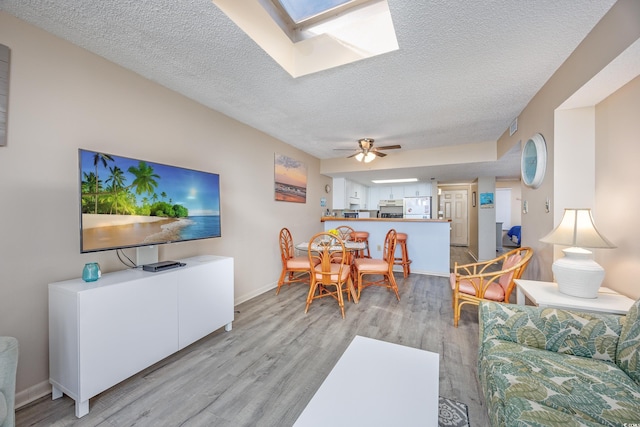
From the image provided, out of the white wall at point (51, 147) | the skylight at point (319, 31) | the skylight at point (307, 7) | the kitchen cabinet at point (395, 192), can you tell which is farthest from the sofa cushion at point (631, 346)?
the kitchen cabinet at point (395, 192)

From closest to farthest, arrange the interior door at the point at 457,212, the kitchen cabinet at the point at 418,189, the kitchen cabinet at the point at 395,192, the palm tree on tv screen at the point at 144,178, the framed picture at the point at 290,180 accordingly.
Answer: the palm tree on tv screen at the point at 144,178, the framed picture at the point at 290,180, the kitchen cabinet at the point at 418,189, the kitchen cabinet at the point at 395,192, the interior door at the point at 457,212

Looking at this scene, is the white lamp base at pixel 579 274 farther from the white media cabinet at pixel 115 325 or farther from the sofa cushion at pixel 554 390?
the white media cabinet at pixel 115 325

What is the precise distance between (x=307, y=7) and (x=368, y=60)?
0.65m

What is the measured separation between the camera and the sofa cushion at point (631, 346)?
1.13m

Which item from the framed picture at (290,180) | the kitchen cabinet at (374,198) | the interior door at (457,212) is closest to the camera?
the framed picture at (290,180)

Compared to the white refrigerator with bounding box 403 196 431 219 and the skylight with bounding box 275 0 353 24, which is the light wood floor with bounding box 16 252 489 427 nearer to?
the skylight with bounding box 275 0 353 24

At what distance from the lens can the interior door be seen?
838cm

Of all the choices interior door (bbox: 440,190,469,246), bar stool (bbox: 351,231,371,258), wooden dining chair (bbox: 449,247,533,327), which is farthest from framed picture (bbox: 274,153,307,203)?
interior door (bbox: 440,190,469,246)

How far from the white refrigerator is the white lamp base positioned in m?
4.78

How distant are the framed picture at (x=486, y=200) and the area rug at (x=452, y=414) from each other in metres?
5.66

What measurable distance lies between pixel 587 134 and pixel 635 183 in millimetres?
614

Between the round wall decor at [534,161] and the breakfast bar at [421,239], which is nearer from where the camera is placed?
the round wall decor at [534,161]

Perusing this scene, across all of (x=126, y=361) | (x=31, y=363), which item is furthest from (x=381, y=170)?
(x=31, y=363)

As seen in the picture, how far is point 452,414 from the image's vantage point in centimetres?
145
